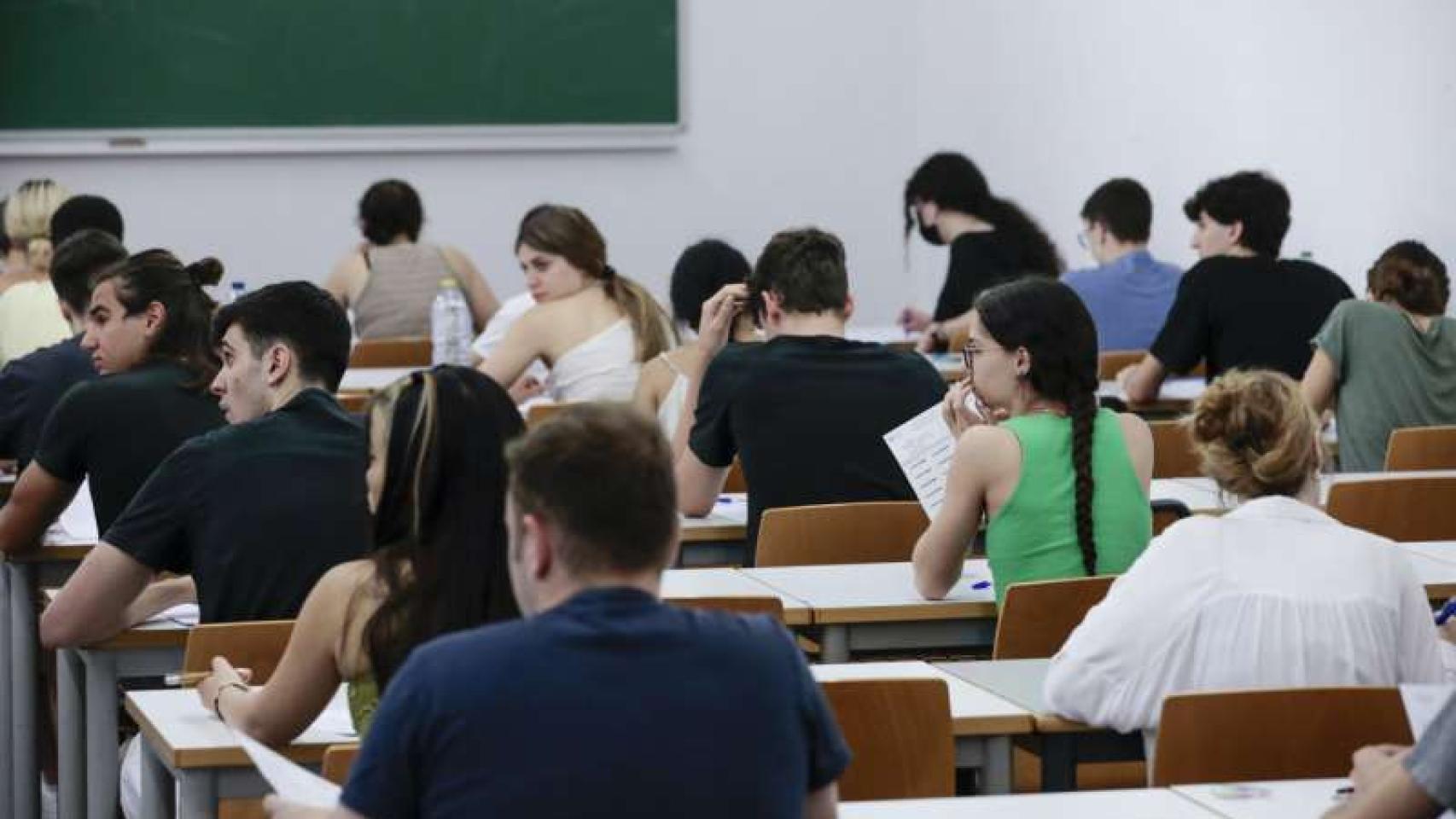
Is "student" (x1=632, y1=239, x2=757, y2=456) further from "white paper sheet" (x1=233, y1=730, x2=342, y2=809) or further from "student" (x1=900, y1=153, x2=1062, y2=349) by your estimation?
"white paper sheet" (x1=233, y1=730, x2=342, y2=809)

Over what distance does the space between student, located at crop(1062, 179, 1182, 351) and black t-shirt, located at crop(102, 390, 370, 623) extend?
15.9 feet

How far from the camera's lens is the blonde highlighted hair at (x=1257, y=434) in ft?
11.2

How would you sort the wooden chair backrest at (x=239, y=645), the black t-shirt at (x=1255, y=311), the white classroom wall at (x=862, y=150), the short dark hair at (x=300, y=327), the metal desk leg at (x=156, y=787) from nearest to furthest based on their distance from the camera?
the metal desk leg at (x=156, y=787) < the wooden chair backrest at (x=239, y=645) < the short dark hair at (x=300, y=327) < the black t-shirt at (x=1255, y=311) < the white classroom wall at (x=862, y=150)

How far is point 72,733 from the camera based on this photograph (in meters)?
4.50

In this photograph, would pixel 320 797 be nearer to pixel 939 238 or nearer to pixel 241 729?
pixel 241 729

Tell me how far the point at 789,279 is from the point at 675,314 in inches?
59.3

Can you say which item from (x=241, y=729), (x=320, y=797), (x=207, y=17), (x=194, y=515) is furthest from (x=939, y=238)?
(x=320, y=797)

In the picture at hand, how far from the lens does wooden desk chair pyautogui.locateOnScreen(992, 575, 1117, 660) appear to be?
13.1 feet

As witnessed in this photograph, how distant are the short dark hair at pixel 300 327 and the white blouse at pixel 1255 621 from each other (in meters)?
1.40

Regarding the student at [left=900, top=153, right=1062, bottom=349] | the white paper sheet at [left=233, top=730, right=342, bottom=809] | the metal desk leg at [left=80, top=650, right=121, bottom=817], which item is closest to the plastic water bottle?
the student at [left=900, top=153, right=1062, bottom=349]

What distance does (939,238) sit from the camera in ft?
30.2

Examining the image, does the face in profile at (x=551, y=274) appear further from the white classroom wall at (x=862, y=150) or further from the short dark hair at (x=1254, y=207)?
the white classroom wall at (x=862, y=150)

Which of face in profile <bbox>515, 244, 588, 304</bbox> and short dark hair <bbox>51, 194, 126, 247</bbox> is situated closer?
face in profile <bbox>515, 244, 588, 304</bbox>

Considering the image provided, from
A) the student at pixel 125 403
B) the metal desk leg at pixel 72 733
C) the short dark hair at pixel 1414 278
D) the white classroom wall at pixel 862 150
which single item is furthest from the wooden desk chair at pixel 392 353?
the metal desk leg at pixel 72 733
